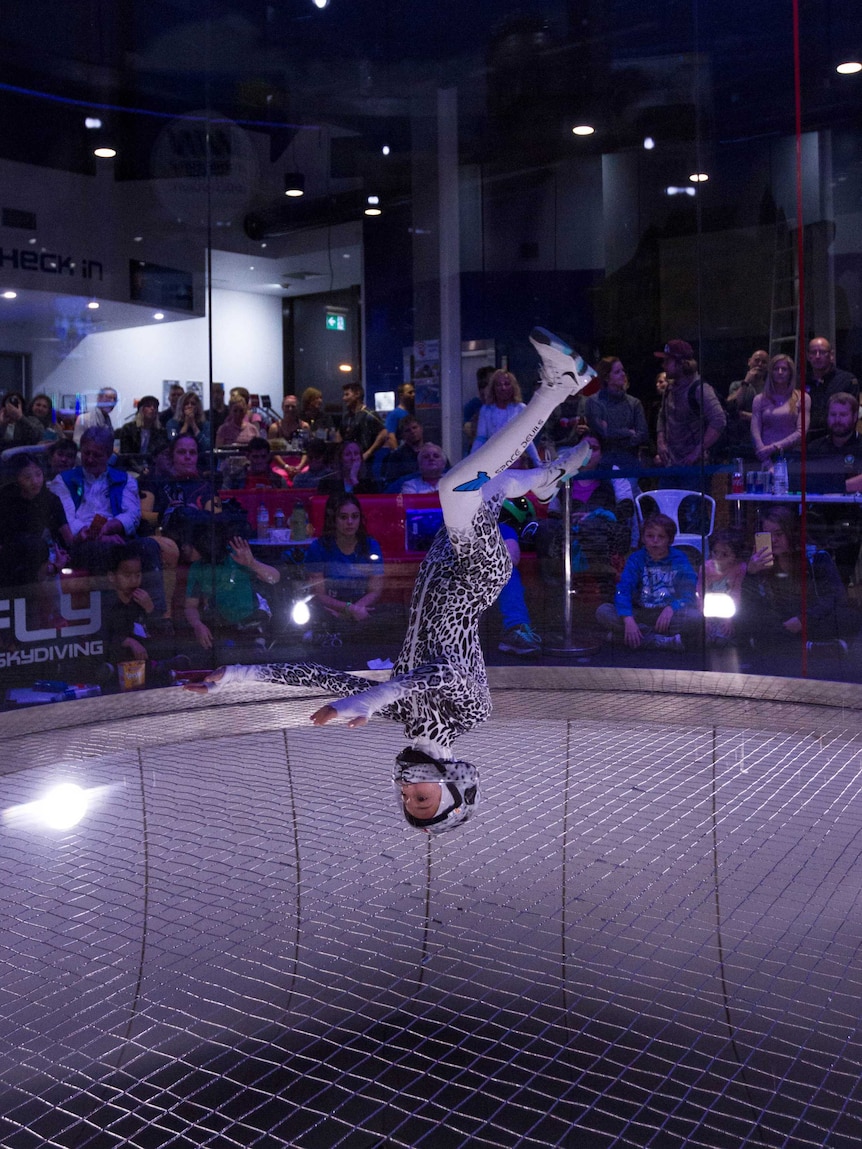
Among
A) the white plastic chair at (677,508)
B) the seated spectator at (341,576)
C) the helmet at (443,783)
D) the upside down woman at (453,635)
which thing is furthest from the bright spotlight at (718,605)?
the helmet at (443,783)

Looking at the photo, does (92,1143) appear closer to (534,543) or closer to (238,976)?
(238,976)

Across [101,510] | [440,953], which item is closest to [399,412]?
[101,510]

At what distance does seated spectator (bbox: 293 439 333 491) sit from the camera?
561 cm

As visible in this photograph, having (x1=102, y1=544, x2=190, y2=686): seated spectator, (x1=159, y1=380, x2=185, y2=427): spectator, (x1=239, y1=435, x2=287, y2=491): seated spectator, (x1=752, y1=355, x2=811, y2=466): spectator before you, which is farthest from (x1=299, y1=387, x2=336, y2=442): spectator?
(x1=752, y1=355, x2=811, y2=466): spectator

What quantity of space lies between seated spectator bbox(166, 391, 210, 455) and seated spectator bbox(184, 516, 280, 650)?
0.40 metres

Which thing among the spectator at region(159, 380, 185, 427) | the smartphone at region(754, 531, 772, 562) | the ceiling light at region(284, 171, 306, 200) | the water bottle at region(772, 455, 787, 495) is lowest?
the smartphone at region(754, 531, 772, 562)

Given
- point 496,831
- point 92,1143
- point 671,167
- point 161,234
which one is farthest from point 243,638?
point 92,1143

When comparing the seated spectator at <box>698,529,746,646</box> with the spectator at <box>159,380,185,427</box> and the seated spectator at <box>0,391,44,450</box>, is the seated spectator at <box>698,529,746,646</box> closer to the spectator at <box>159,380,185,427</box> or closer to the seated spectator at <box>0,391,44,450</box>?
the spectator at <box>159,380,185,427</box>

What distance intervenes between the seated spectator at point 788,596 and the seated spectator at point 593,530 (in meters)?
0.62

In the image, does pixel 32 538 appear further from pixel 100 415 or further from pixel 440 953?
pixel 440 953

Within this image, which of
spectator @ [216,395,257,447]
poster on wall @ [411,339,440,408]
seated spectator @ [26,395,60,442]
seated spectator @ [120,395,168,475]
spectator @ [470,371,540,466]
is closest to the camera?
seated spectator @ [26,395,60,442]

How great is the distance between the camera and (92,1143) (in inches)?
68.0

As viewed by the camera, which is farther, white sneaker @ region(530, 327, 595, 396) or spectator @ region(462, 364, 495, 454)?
spectator @ region(462, 364, 495, 454)

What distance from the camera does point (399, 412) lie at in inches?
226
